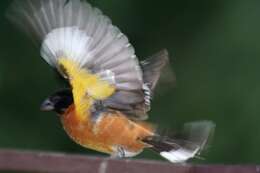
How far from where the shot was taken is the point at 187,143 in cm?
396

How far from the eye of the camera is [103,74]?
3.90 meters

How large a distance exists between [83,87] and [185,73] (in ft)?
8.39

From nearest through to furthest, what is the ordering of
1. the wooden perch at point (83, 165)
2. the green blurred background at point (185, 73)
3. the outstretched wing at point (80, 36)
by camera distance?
1. the wooden perch at point (83, 165)
2. the outstretched wing at point (80, 36)
3. the green blurred background at point (185, 73)

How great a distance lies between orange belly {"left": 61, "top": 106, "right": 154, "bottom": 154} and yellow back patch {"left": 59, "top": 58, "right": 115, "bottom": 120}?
0.05 metres

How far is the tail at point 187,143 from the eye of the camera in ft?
12.8

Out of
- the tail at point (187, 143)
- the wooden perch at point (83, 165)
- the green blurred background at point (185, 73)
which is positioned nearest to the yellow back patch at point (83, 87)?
the tail at point (187, 143)

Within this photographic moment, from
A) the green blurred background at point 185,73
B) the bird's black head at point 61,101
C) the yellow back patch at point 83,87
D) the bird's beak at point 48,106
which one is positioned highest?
the yellow back patch at point 83,87

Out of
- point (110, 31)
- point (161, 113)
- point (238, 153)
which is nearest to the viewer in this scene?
point (110, 31)

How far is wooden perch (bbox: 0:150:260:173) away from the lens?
3018 millimetres

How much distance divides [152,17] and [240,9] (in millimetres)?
719

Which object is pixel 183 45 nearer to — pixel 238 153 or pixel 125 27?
pixel 125 27

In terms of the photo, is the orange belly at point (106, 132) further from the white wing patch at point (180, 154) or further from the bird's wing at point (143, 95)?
the white wing patch at point (180, 154)

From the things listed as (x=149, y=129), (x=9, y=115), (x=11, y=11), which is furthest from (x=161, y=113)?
(x=11, y=11)

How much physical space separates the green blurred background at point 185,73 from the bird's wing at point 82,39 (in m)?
2.05
